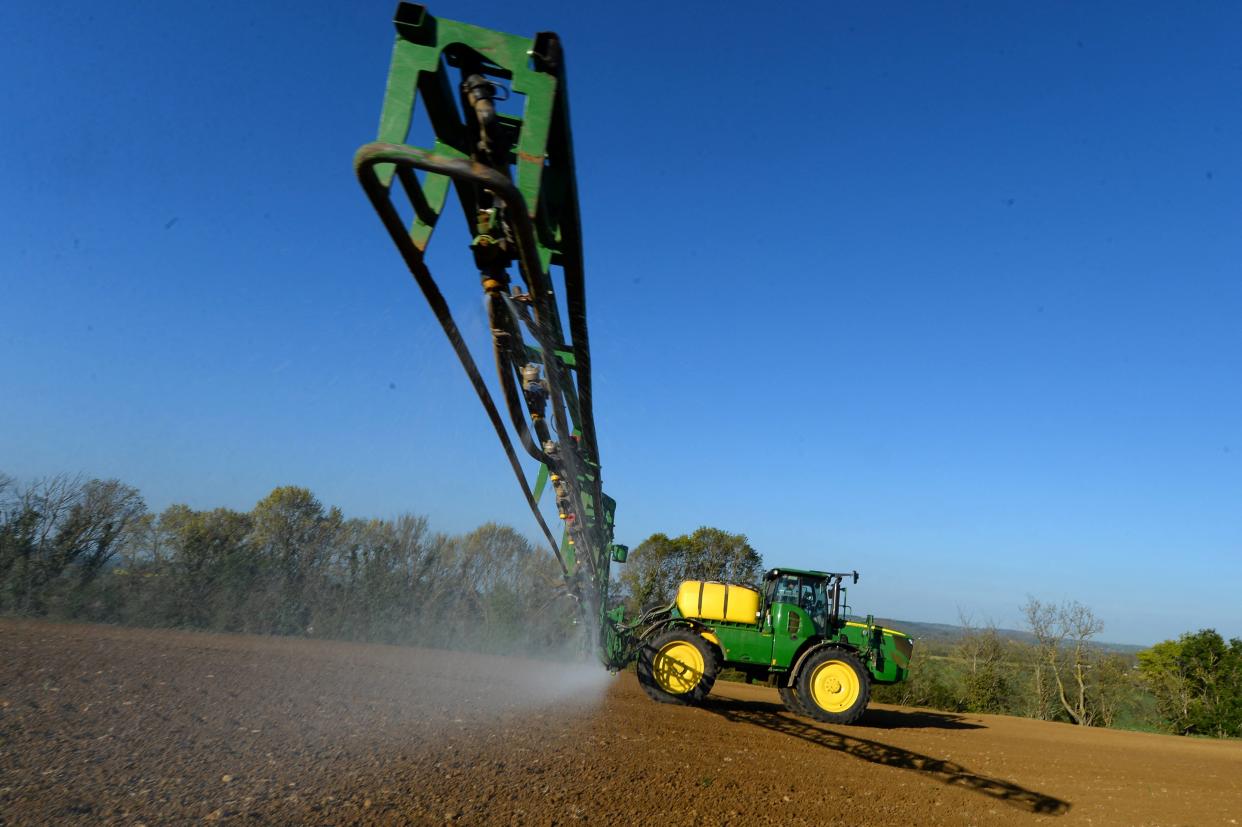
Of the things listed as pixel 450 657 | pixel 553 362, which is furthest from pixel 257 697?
pixel 450 657

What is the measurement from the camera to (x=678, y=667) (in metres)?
12.6

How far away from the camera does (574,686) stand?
15.4m

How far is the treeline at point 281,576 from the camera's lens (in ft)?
59.0

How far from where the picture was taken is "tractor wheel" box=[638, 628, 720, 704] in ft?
41.2

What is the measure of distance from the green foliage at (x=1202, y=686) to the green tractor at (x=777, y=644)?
18.5 metres

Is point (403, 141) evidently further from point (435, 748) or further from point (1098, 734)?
point (1098, 734)

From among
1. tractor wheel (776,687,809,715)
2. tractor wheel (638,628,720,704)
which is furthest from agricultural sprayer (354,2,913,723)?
tractor wheel (776,687,809,715)

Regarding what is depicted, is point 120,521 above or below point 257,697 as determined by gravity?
above

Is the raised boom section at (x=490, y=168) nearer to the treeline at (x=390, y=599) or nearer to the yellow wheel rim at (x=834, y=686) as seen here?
the yellow wheel rim at (x=834, y=686)

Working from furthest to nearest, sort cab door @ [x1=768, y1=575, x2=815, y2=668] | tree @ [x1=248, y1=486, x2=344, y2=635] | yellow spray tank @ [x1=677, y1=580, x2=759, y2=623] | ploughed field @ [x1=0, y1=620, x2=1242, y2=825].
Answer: tree @ [x1=248, y1=486, x2=344, y2=635] < yellow spray tank @ [x1=677, y1=580, x2=759, y2=623] < cab door @ [x1=768, y1=575, x2=815, y2=668] < ploughed field @ [x1=0, y1=620, x2=1242, y2=825]

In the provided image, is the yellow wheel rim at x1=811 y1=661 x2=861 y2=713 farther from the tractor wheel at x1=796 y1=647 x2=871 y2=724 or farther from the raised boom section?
the raised boom section

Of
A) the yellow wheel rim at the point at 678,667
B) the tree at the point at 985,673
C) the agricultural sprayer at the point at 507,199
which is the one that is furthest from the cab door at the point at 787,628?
the tree at the point at 985,673

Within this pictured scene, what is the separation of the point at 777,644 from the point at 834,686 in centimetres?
119

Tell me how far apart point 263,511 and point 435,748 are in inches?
885
